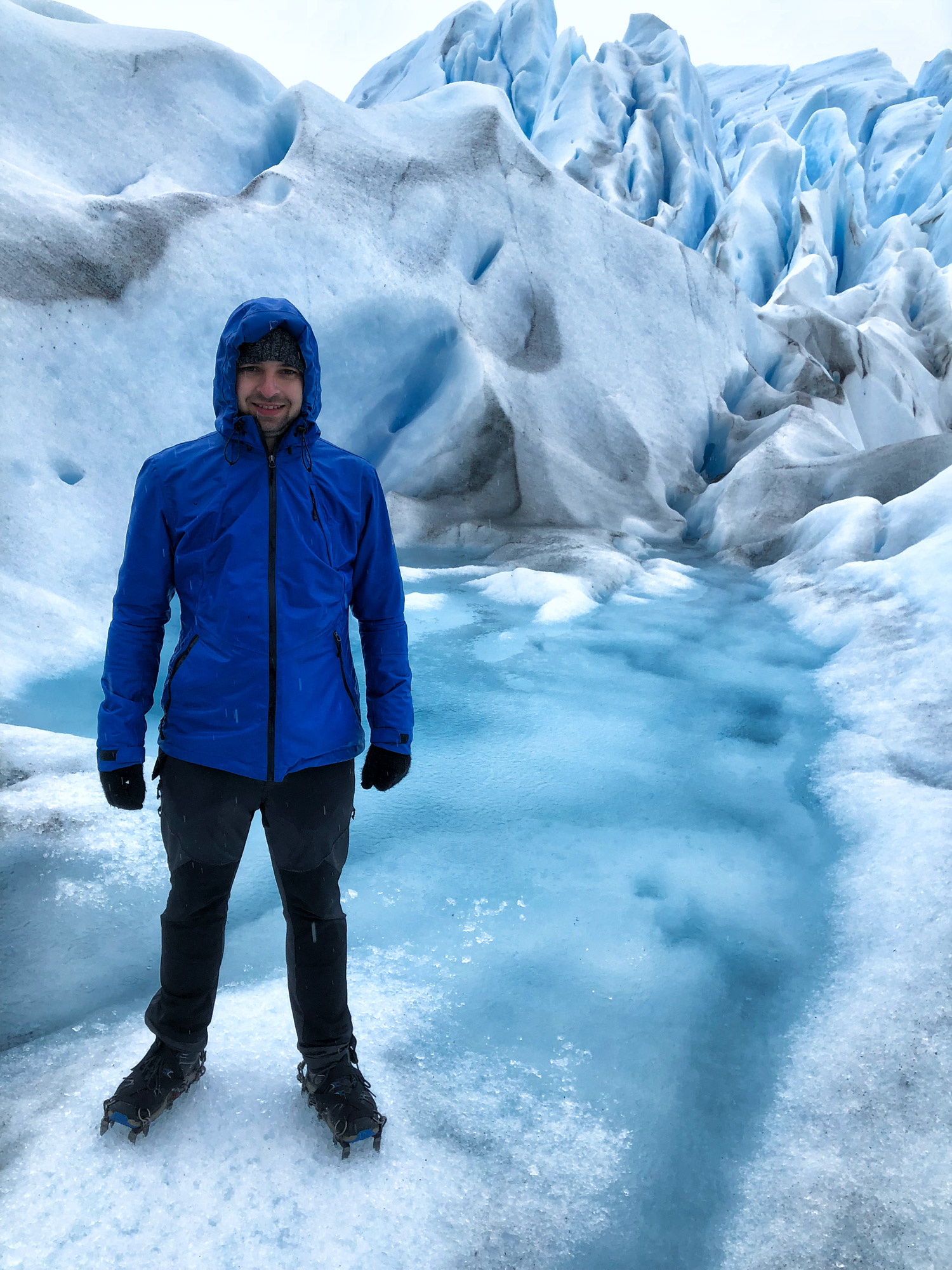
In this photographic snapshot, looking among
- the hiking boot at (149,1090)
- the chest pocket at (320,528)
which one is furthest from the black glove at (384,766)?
the hiking boot at (149,1090)

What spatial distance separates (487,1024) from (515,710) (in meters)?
2.31

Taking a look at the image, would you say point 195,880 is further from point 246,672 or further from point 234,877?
point 246,672

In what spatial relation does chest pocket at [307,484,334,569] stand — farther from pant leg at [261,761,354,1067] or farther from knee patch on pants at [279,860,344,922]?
knee patch on pants at [279,860,344,922]

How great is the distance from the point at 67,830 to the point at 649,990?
198 centimetres

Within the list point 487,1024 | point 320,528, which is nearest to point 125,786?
point 320,528

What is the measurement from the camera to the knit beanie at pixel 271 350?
1.47 meters

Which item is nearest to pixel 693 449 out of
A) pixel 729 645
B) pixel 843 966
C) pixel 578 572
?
pixel 578 572

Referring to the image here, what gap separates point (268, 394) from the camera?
146cm

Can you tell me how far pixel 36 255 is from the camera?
17.5ft

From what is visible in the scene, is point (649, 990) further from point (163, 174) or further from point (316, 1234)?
point (163, 174)

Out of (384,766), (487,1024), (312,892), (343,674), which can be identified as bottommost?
(487,1024)

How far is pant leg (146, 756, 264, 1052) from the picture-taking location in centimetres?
146

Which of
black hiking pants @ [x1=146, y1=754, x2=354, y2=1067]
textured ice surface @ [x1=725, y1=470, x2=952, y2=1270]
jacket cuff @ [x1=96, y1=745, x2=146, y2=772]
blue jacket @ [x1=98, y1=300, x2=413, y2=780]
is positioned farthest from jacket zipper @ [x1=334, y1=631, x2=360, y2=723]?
textured ice surface @ [x1=725, y1=470, x2=952, y2=1270]

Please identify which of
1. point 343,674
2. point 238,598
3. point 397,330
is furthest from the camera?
point 397,330
